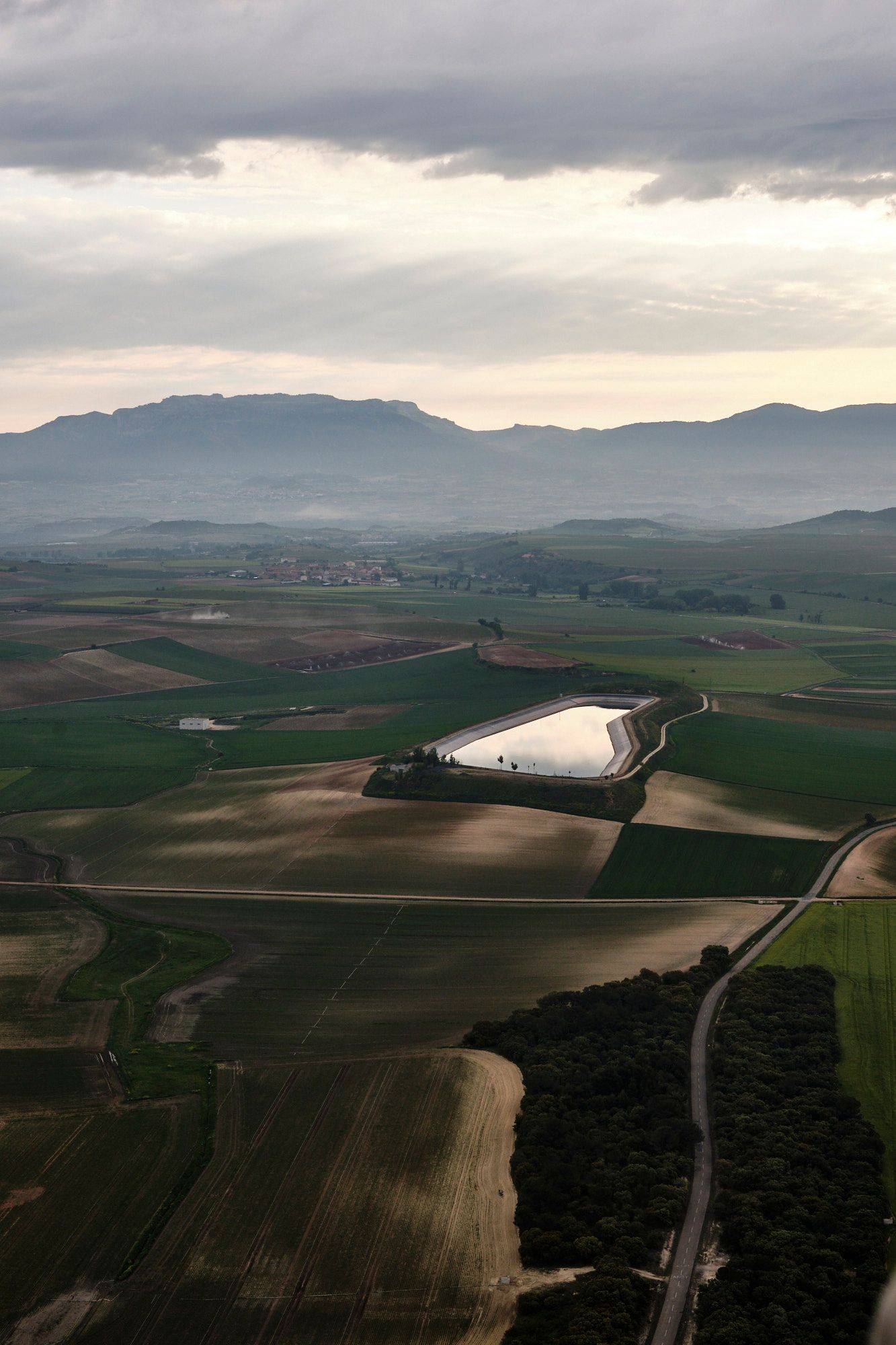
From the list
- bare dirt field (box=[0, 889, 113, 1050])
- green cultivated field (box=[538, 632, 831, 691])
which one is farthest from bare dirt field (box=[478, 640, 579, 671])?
bare dirt field (box=[0, 889, 113, 1050])

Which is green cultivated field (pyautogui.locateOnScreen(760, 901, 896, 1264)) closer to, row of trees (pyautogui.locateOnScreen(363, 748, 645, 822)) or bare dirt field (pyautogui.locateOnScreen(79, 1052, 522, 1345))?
bare dirt field (pyautogui.locateOnScreen(79, 1052, 522, 1345))

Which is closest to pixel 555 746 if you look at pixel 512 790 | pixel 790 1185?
pixel 512 790

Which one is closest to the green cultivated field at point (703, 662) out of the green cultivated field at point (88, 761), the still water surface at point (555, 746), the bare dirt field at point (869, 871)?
the still water surface at point (555, 746)

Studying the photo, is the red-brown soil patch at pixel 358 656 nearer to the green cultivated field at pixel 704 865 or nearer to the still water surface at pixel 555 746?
the still water surface at pixel 555 746

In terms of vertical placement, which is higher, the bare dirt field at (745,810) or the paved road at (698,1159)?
the bare dirt field at (745,810)

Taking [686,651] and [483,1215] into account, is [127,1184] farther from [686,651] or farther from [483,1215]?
[686,651]

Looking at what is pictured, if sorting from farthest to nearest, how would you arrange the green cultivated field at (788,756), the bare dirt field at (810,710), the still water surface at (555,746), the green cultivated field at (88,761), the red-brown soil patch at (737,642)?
the red-brown soil patch at (737,642), the bare dirt field at (810,710), the still water surface at (555,746), the green cultivated field at (88,761), the green cultivated field at (788,756)
